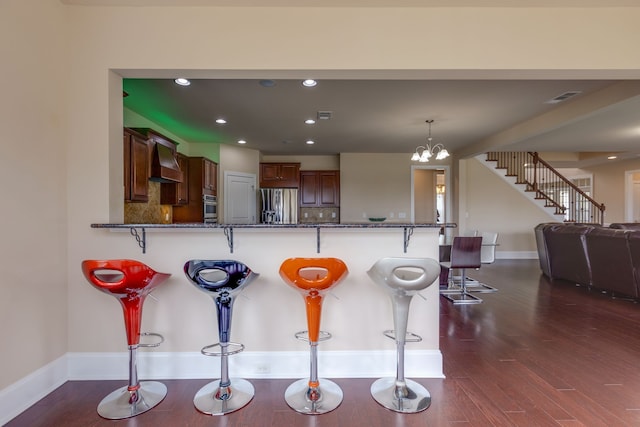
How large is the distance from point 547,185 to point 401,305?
7.66 metres

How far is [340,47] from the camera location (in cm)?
212

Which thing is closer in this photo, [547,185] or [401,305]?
[401,305]

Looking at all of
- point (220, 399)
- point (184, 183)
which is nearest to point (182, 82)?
point (184, 183)

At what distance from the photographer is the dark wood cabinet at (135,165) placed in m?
2.96

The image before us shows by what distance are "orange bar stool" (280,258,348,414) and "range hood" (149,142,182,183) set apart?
245 cm

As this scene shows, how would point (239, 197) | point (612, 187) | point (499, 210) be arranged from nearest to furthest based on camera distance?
point (239, 197), point (499, 210), point (612, 187)

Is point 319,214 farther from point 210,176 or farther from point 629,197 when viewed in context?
point 629,197

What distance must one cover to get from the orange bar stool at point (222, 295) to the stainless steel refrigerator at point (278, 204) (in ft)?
15.7

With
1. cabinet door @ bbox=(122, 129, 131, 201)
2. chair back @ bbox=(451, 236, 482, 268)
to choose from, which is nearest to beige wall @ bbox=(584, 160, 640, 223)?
chair back @ bbox=(451, 236, 482, 268)

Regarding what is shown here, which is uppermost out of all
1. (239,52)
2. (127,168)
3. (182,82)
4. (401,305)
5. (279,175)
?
(182,82)

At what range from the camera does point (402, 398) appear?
6.20 ft

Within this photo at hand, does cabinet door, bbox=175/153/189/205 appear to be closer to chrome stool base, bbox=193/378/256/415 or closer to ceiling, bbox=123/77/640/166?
ceiling, bbox=123/77/640/166

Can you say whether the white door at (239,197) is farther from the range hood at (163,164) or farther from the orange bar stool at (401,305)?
the orange bar stool at (401,305)

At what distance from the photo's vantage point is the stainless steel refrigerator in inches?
262
